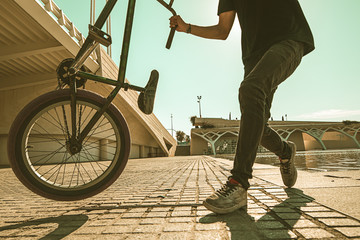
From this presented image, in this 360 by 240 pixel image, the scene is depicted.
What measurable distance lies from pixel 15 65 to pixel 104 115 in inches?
639

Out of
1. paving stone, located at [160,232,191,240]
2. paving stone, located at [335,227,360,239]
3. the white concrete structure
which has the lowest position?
paving stone, located at [335,227,360,239]

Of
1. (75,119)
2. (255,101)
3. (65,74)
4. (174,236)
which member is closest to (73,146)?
(75,119)

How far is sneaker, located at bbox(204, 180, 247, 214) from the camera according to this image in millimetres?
1405

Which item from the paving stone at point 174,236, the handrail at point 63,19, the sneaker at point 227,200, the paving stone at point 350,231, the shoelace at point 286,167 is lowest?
the paving stone at point 350,231

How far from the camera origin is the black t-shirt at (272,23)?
180 centimetres

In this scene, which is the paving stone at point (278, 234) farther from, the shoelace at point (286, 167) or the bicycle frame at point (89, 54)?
the bicycle frame at point (89, 54)

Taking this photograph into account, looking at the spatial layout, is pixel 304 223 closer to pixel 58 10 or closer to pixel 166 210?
pixel 166 210

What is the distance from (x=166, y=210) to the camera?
152 centimetres

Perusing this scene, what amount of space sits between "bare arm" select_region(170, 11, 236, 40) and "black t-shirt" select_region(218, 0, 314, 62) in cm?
18

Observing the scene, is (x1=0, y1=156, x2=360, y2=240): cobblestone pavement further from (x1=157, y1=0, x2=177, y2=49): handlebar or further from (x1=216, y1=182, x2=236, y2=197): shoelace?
(x1=157, y1=0, x2=177, y2=49): handlebar

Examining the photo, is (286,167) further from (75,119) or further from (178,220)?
(75,119)

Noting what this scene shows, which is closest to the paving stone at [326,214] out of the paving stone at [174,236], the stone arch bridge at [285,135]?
the paving stone at [174,236]

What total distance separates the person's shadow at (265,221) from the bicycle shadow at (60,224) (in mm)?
682

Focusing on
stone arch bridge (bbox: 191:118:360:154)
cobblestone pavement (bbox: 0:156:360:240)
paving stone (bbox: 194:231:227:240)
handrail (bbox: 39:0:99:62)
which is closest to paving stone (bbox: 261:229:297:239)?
cobblestone pavement (bbox: 0:156:360:240)
